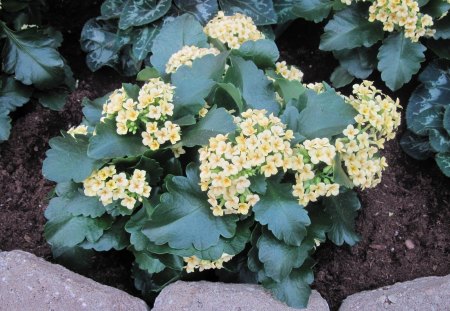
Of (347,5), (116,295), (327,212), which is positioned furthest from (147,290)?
(347,5)

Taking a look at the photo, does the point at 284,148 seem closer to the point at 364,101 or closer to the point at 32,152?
the point at 364,101

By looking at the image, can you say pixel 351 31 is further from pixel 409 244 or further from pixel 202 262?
pixel 202 262

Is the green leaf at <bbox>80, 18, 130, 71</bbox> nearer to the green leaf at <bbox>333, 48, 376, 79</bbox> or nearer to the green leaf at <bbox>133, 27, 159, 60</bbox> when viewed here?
the green leaf at <bbox>133, 27, 159, 60</bbox>

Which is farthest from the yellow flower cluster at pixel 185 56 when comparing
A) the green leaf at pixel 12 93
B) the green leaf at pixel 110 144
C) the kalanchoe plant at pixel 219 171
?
the green leaf at pixel 12 93

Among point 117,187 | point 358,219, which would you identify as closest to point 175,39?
point 117,187

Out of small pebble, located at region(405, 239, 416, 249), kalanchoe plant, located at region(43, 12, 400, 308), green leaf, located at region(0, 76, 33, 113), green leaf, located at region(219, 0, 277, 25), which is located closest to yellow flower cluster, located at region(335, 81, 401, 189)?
kalanchoe plant, located at region(43, 12, 400, 308)

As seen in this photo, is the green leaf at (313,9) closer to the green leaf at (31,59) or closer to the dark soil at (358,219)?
the dark soil at (358,219)
